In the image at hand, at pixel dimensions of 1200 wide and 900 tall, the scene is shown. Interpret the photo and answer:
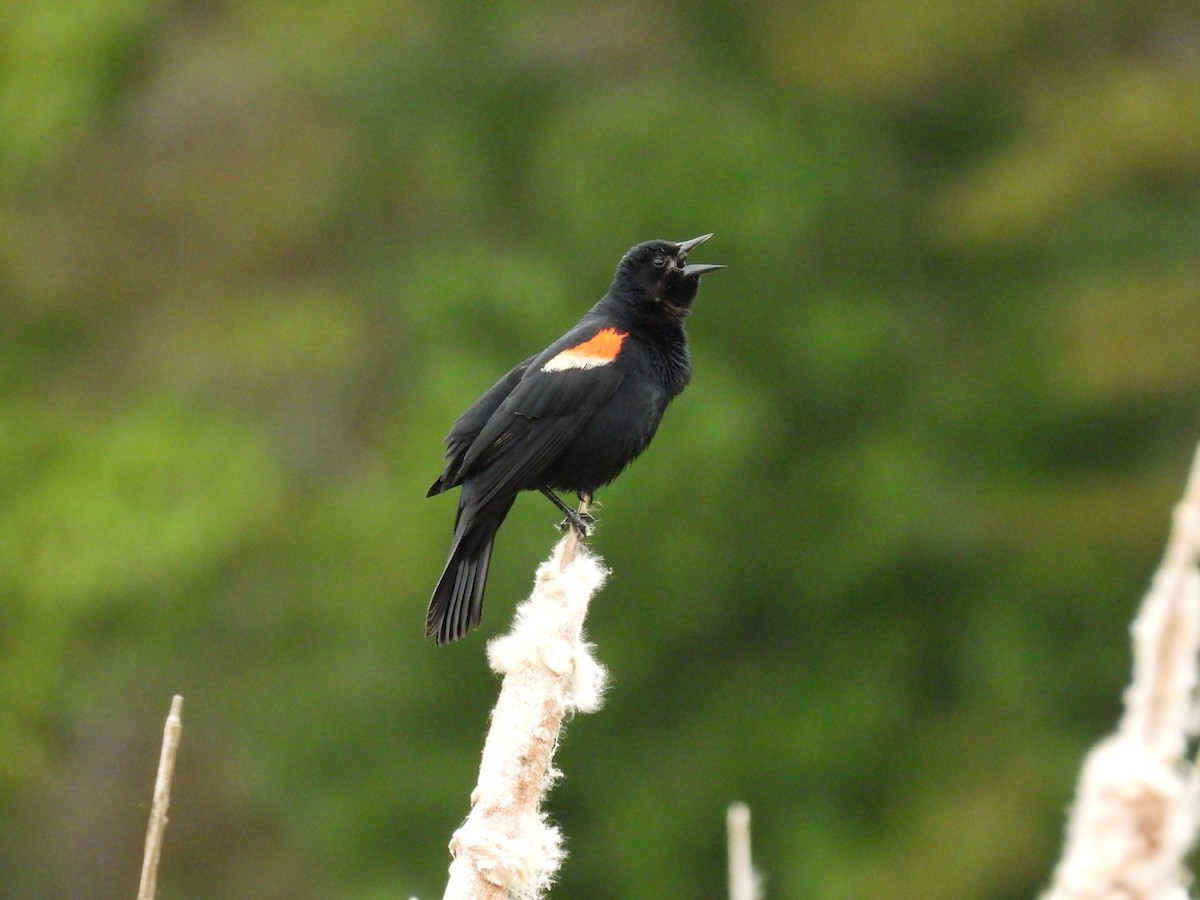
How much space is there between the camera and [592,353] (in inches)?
136

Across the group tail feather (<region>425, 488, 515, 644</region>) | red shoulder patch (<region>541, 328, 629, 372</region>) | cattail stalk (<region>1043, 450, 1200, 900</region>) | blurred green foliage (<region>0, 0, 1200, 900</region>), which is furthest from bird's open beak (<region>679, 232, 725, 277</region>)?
blurred green foliage (<region>0, 0, 1200, 900</region>)

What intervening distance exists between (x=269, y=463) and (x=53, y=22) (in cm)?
275

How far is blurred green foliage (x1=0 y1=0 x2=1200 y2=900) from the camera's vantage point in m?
9.08

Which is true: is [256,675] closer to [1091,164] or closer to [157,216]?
[157,216]

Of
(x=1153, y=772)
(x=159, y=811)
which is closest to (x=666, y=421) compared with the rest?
(x=159, y=811)

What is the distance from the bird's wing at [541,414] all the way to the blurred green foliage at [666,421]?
16.7 feet

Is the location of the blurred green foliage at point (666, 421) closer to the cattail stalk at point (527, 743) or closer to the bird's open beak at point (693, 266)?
the bird's open beak at point (693, 266)

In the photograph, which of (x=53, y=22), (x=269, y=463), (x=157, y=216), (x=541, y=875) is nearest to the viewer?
(x=541, y=875)

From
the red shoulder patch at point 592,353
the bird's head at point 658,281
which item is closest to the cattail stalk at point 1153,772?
the red shoulder patch at point 592,353

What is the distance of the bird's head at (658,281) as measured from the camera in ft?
12.4

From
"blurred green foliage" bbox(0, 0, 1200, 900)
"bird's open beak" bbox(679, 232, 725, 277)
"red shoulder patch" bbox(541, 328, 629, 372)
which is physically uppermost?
"blurred green foliage" bbox(0, 0, 1200, 900)

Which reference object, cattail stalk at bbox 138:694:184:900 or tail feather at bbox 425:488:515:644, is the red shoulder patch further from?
cattail stalk at bbox 138:694:184:900

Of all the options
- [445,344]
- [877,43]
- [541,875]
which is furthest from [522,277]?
[541,875]

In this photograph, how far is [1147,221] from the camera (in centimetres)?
947
